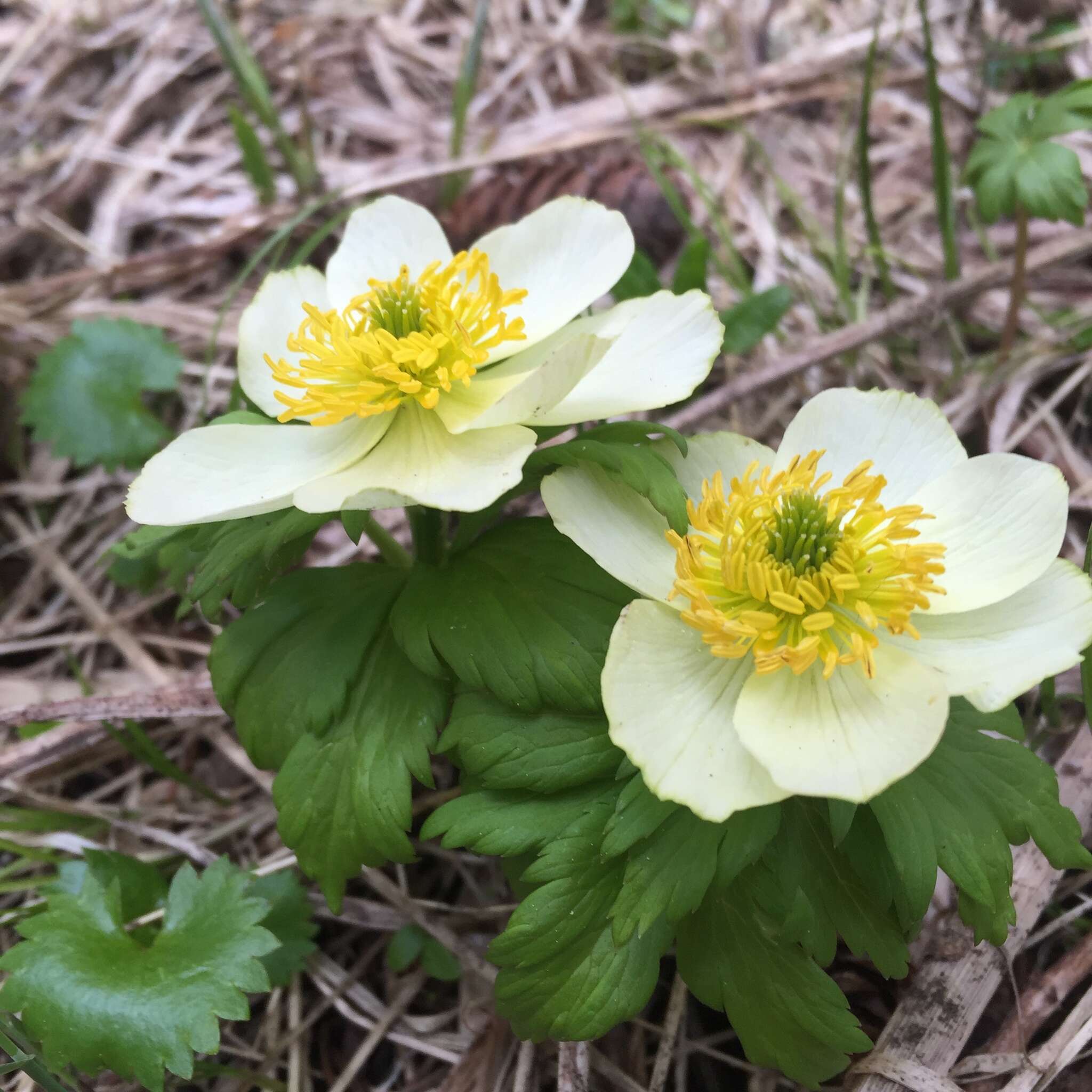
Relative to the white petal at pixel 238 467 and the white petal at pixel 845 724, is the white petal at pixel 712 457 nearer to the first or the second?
the white petal at pixel 845 724

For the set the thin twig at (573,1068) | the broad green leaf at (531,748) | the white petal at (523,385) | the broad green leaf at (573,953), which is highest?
the white petal at (523,385)

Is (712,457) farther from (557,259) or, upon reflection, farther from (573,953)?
(573,953)

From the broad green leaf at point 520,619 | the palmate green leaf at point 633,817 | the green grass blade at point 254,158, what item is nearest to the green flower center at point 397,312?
the broad green leaf at point 520,619

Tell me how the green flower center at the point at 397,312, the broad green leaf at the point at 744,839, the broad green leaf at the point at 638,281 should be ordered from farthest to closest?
the broad green leaf at the point at 638,281 < the green flower center at the point at 397,312 < the broad green leaf at the point at 744,839

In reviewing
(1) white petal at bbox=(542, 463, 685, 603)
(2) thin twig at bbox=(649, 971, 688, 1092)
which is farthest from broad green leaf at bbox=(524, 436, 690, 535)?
(2) thin twig at bbox=(649, 971, 688, 1092)

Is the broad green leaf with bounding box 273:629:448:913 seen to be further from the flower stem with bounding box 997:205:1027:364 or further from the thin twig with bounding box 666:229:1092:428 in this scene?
the flower stem with bounding box 997:205:1027:364

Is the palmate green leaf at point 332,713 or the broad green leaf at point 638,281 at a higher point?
the broad green leaf at point 638,281
